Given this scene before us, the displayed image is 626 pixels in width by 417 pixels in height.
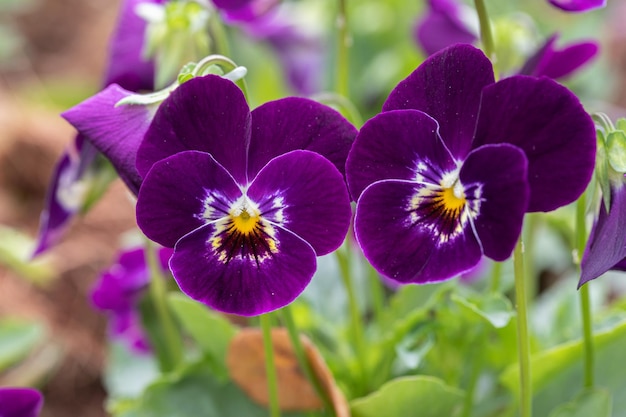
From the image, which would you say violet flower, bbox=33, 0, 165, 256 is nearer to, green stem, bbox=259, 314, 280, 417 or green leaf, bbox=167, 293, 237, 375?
green leaf, bbox=167, 293, 237, 375

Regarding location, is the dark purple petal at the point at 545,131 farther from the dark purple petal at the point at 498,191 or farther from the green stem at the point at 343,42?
the green stem at the point at 343,42

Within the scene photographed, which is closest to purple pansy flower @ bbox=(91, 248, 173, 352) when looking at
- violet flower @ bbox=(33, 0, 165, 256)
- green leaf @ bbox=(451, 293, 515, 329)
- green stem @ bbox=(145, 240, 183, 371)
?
green stem @ bbox=(145, 240, 183, 371)

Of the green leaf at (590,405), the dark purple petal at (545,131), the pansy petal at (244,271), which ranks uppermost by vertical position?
the dark purple petal at (545,131)

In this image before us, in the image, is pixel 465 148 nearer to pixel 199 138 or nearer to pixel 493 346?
pixel 199 138

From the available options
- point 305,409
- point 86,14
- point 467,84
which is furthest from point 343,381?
point 86,14

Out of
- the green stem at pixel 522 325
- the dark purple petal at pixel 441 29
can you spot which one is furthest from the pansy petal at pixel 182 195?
the dark purple petal at pixel 441 29

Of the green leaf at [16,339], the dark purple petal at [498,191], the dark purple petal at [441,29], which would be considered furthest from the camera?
the green leaf at [16,339]
